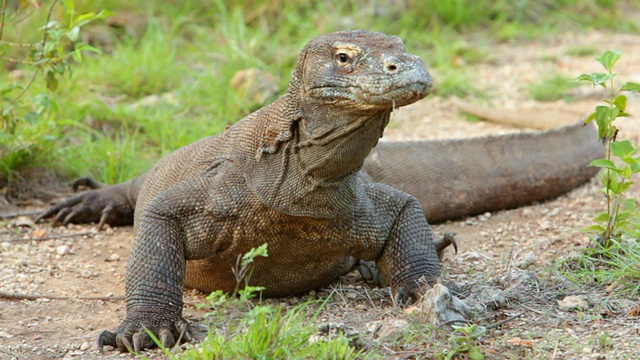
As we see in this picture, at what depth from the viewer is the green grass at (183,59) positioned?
20.4 ft

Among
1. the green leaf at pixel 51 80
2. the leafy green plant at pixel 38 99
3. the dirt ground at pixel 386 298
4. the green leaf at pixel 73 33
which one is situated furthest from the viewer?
the green leaf at pixel 51 80

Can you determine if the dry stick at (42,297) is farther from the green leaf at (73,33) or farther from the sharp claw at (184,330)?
the green leaf at (73,33)

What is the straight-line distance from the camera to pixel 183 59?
8.52 meters

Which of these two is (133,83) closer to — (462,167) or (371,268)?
(462,167)

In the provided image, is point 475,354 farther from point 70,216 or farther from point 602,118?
point 70,216

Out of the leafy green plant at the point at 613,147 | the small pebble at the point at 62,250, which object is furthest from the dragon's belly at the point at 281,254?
the leafy green plant at the point at 613,147

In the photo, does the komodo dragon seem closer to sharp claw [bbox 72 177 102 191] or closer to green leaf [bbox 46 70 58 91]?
green leaf [bbox 46 70 58 91]

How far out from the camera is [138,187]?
5.50 metres

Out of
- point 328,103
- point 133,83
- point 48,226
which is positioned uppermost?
point 328,103

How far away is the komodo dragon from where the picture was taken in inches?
132

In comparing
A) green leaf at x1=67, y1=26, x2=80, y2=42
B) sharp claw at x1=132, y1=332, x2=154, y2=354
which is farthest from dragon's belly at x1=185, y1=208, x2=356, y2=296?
green leaf at x1=67, y1=26, x2=80, y2=42

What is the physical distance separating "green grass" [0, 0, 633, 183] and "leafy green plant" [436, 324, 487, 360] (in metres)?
2.97

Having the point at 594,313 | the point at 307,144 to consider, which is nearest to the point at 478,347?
the point at 594,313

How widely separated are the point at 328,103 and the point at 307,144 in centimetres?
24
